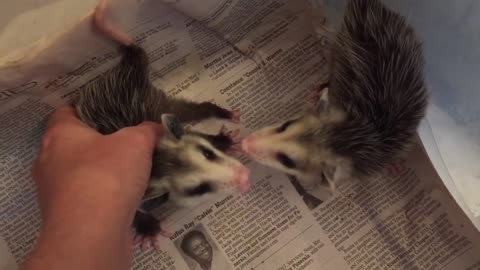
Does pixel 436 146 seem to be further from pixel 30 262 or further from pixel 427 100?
pixel 30 262

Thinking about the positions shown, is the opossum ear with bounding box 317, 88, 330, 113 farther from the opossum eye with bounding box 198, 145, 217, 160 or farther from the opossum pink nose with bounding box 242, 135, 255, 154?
the opossum eye with bounding box 198, 145, 217, 160

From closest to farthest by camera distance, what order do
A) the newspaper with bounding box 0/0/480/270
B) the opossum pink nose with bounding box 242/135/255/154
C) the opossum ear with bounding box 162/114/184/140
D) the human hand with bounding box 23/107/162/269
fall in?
the human hand with bounding box 23/107/162/269
the opossum ear with bounding box 162/114/184/140
the opossum pink nose with bounding box 242/135/255/154
the newspaper with bounding box 0/0/480/270

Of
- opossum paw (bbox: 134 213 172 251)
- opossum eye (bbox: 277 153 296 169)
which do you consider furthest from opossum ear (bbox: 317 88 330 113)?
opossum paw (bbox: 134 213 172 251)

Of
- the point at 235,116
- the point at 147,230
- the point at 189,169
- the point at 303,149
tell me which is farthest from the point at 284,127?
the point at 147,230

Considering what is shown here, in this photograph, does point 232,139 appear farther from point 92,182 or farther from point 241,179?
point 92,182

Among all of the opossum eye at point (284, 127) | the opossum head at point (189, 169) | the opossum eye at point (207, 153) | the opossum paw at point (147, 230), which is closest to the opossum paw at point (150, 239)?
the opossum paw at point (147, 230)

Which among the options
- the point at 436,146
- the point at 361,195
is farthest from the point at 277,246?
the point at 436,146

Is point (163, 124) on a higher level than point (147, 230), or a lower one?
higher
